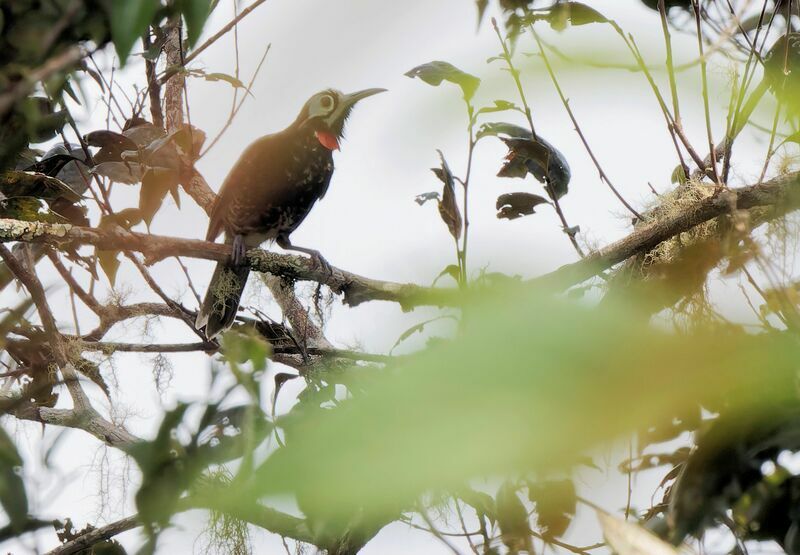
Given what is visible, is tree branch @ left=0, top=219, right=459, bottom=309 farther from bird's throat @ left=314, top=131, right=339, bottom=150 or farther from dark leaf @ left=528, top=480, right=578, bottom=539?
bird's throat @ left=314, top=131, right=339, bottom=150

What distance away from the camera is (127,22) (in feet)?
1.17

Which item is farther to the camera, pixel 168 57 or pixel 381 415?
pixel 168 57

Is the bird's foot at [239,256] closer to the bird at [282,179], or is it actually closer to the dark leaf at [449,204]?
the bird at [282,179]

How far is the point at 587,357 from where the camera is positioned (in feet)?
→ 0.64

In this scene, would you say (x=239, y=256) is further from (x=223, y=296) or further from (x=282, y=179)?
(x=282, y=179)

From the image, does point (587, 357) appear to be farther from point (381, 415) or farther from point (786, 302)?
point (786, 302)

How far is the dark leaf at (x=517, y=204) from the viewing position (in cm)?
170

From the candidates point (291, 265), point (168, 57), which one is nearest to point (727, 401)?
point (291, 265)

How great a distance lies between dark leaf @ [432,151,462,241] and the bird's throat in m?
1.40

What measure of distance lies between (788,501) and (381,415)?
395mm

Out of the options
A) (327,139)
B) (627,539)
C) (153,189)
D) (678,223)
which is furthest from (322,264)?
Answer: (627,539)

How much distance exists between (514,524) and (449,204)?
0.91 m

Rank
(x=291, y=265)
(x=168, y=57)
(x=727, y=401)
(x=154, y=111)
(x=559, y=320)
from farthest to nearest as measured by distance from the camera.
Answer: (x=168, y=57), (x=154, y=111), (x=291, y=265), (x=727, y=401), (x=559, y=320)

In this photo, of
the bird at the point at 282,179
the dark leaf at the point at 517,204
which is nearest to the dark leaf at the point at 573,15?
the dark leaf at the point at 517,204
